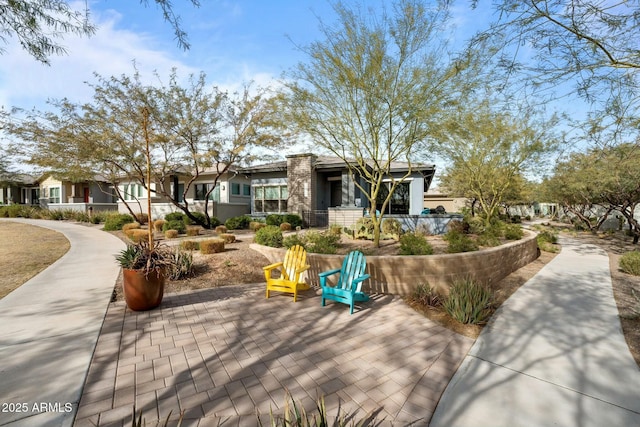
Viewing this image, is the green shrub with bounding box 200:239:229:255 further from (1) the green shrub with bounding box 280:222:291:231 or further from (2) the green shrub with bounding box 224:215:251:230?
(2) the green shrub with bounding box 224:215:251:230

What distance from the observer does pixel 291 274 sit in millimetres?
5621

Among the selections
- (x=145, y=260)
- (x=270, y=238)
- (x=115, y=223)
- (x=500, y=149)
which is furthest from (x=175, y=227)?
(x=500, y=149)

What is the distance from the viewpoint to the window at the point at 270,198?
1778 centimetres

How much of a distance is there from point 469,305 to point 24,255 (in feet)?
40.1

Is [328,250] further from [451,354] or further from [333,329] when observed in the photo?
[451,354]

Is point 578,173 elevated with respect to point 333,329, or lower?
elevated

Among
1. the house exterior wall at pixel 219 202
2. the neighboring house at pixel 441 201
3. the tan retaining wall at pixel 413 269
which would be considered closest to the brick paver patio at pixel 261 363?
the tan retaining wall at pixel 413 269

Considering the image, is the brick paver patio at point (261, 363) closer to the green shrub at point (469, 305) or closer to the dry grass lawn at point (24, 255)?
the green shrub at point (469, 305)

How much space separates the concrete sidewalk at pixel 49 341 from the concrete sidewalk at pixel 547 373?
10.8 feet

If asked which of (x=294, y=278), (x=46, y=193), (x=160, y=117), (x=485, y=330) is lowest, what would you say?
(x=485, y=330)

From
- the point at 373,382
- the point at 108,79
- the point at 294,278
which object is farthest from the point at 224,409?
the point at 108,79

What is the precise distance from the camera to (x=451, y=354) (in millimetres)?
3426

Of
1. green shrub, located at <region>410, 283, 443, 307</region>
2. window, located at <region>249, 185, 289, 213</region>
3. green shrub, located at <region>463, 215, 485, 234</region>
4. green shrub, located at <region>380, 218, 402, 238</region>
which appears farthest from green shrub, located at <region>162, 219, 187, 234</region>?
green shrub, located at <region>463, 215, 485, 234</region>

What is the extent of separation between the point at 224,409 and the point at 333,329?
197 cm
